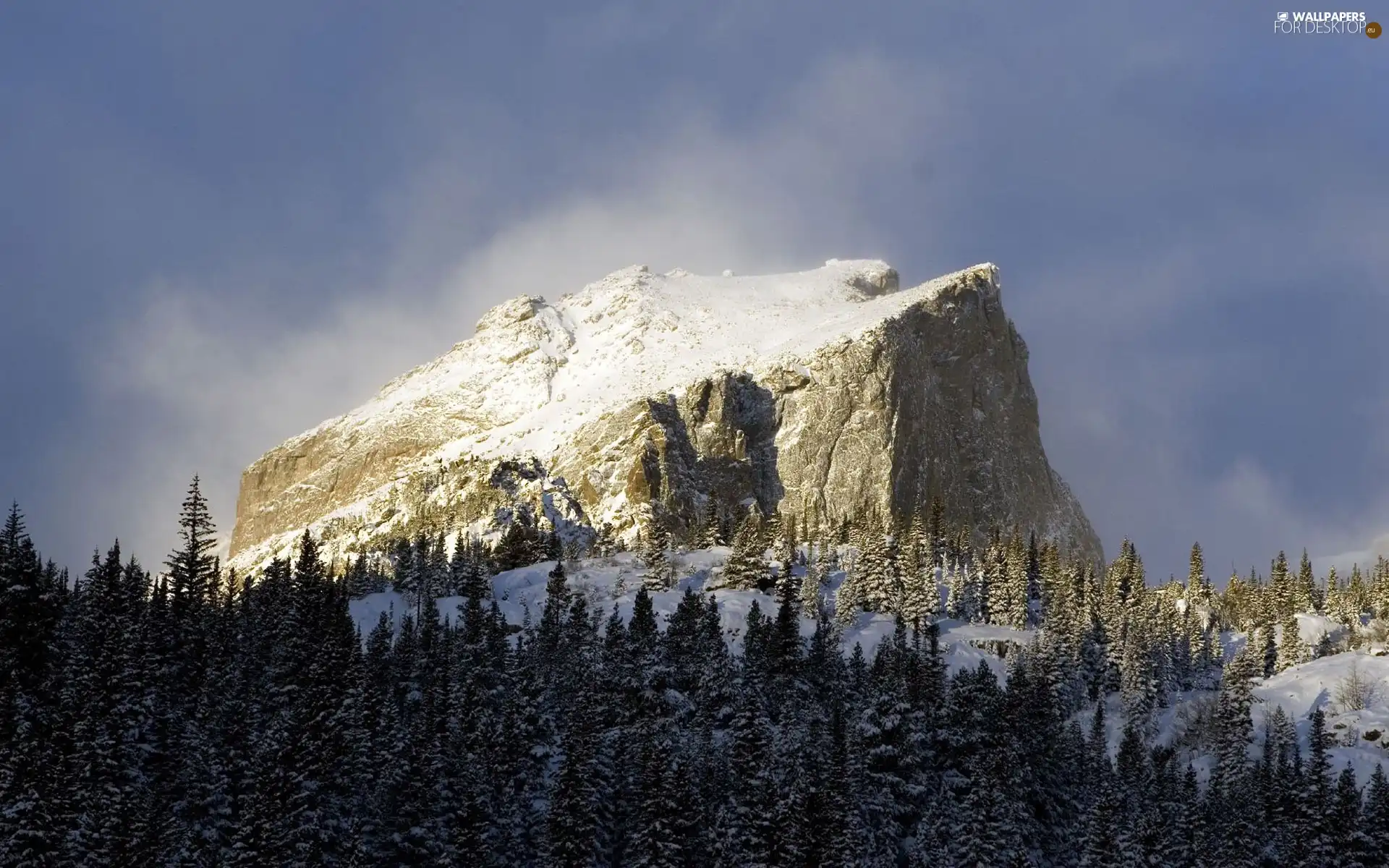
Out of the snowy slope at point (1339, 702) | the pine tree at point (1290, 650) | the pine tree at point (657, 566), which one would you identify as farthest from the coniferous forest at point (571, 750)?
the pine tree at point (1290, 650)

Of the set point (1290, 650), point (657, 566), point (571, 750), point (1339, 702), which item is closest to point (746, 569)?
point (657, 566)

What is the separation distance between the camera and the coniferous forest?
85562 mm

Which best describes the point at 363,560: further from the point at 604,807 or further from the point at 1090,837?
the point at 1090,837

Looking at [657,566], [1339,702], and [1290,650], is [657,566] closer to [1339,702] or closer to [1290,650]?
[1290,650]

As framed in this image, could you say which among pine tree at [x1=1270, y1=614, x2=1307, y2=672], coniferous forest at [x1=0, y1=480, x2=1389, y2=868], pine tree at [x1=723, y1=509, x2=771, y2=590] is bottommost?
coniferous forest at [x1=0, y1=480, x2=1389, y2=868]

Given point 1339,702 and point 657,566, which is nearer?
point 1339,702

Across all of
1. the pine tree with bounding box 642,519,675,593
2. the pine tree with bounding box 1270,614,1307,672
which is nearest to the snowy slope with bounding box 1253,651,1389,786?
the pine tree with bounding box 1270,614,1307,672

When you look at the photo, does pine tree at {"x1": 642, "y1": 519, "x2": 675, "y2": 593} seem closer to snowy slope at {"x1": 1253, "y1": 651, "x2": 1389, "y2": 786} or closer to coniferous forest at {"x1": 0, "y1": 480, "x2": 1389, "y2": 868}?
coniferous forest at {"x1": 0, "y1": 480, "x2": 1389, "y2": 868}

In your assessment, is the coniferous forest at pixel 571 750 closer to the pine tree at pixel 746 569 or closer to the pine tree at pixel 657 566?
the pine tree at pixel 657 566

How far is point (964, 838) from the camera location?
3679 inches

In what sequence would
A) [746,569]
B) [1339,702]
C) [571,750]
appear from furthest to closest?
[746,569]
[1339,702]
[571,750]

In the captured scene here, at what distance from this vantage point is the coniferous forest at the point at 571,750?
85.6 meters

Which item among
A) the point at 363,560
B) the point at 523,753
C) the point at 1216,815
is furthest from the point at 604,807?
the point at 363,560

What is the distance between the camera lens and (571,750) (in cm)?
9600
